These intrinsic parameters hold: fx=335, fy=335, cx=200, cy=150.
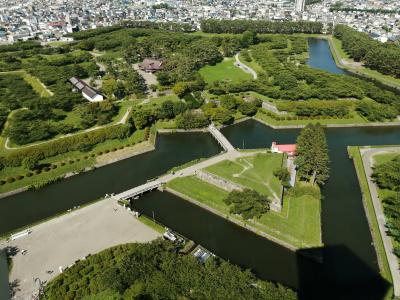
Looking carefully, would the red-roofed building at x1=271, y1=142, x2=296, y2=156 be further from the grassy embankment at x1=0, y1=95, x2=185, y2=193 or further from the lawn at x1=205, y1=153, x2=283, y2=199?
the grassy embankment at x1=0, y1=95, x2=185, y2=193

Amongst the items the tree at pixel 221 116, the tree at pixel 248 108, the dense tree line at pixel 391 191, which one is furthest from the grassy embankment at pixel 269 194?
the tree at pixel 248 108

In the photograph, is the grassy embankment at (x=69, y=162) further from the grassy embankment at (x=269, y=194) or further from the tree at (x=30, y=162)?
the grassy embankment at (x=269, y=194)

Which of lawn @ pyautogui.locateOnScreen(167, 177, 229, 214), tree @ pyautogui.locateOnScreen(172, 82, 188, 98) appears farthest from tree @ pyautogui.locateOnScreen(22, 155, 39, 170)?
tree @ pyautogui.locateOnScreen(172, 82, 188, 98)

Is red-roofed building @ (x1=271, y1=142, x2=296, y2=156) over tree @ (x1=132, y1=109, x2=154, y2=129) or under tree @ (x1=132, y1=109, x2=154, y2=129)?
under

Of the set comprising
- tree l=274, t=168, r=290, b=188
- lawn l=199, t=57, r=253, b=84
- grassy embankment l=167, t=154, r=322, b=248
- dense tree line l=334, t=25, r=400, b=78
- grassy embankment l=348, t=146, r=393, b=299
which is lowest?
grassy embankment l=348, t=146, r=393, b=299

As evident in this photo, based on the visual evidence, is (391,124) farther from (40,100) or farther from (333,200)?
(40,100)

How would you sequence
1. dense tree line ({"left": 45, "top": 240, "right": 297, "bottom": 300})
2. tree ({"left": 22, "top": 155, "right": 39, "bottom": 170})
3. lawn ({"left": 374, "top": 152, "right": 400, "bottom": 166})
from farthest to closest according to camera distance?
lawn ({"left": 374, "top": 152, "right": 400, "bottom": 166})
tree ({"left": 22, "top": 155, "right": 39, "bottom": 170})
dense tree line ({"left": 45, "top": 240, "right": 297, "bottom": 300})

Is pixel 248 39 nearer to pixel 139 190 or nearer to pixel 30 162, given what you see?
pixel 139 190

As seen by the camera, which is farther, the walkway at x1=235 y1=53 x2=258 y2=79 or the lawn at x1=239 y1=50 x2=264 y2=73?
the lawn at x1=239 y1=50 x2=264 y2=73
